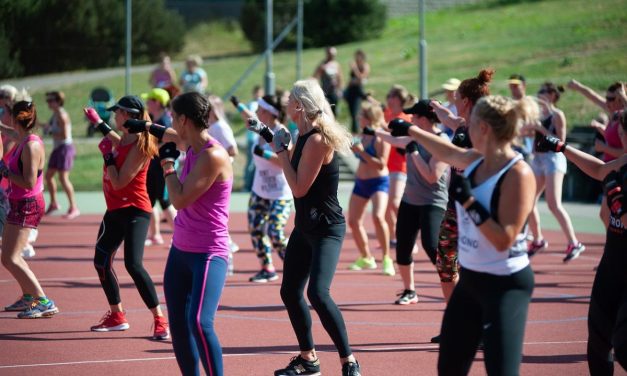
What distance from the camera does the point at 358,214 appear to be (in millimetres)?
11469

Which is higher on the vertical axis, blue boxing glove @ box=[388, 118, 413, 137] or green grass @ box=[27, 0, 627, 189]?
blue boxing glove @ box=[388, 118, 413, 137]

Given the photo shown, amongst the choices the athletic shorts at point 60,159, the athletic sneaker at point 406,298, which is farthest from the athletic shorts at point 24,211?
the athletic shorts at point 60,159

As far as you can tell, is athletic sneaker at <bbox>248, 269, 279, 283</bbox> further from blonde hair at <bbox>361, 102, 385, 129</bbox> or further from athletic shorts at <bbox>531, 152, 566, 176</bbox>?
athletic shorts at <bbox>531, 152, 566, 176</bbox>

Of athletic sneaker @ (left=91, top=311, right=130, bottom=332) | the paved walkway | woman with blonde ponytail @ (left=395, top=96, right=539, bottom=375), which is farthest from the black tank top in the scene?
the paved walkway

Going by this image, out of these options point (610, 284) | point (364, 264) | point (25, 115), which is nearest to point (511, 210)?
point (610, 284)

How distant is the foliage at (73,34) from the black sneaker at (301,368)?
14075 mm

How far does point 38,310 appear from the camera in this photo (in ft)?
27.8

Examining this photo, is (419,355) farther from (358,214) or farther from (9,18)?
(9,18)

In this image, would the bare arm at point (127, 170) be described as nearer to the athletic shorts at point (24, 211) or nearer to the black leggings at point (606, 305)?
the athletic shorts at point (24, 211)

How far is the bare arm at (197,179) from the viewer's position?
558 centimetres

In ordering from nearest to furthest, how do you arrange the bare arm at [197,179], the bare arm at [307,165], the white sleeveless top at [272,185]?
1. the bare arm at [197,179]
2. the bare arm at [307,165]
3. the white sleeveless top at [272,185]

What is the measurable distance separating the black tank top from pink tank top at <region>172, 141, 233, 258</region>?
2.76 ft

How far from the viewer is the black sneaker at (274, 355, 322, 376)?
6.64m

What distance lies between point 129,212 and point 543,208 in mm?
12033
